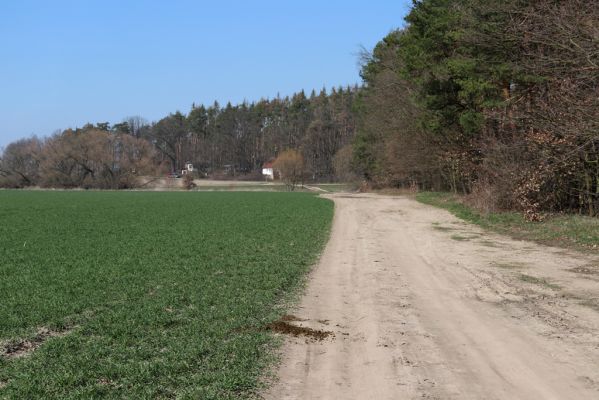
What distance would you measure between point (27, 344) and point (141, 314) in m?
1.73

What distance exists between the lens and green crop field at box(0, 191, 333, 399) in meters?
5.38

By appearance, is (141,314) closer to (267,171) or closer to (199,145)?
(267,171)

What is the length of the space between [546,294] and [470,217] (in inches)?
656

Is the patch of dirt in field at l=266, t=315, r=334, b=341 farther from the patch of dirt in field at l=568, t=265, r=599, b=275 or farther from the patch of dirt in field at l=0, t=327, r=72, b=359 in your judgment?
the patch of dirt in field at l=568, t=265, r=599, b=275

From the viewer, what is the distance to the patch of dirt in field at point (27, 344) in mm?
6301

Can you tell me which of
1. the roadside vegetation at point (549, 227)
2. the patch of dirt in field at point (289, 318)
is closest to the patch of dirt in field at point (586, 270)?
the roadside vegetation at point (549, 227)

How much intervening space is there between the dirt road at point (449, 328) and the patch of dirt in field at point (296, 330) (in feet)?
0.56

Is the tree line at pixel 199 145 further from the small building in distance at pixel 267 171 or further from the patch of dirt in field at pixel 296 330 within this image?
the patch of dirt in field at pixel 296 330

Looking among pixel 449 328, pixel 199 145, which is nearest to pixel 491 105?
pixel 449 328

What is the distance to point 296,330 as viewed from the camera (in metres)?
7.38

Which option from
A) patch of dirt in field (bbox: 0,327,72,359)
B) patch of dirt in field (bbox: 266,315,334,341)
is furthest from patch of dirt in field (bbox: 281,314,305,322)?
patch of dirt in field (bbox: 0,327,72,359)

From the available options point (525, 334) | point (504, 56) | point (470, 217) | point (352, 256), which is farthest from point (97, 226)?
point (525, 334)

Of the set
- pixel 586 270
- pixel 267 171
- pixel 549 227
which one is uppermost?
pixel 267 171

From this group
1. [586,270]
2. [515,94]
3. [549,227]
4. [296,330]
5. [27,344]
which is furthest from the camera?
[515,94]
